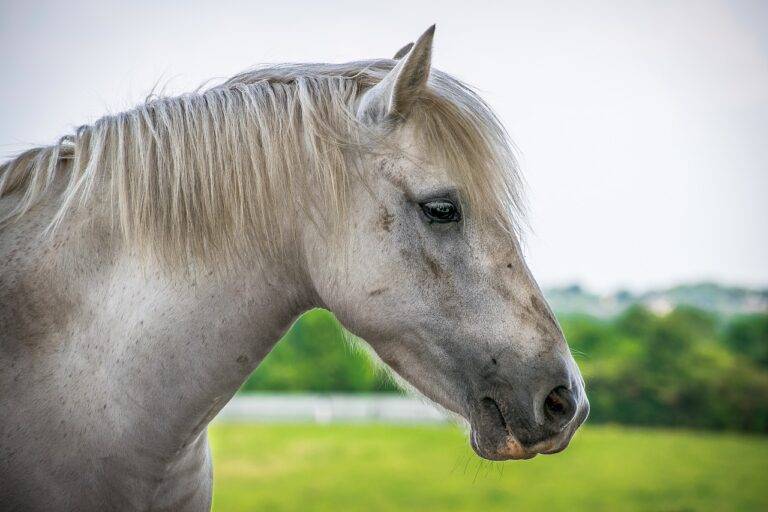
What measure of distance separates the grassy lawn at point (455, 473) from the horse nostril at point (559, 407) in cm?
1110

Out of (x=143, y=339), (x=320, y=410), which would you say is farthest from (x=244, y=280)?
(x=320, y=410)

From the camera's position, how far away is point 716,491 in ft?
57.3

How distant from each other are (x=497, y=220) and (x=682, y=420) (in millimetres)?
27785

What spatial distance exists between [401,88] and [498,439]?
3.94ft

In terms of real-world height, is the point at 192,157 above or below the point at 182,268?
above

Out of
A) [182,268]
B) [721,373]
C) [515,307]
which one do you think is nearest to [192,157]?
[182,268]

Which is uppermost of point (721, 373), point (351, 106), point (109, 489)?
point (351, 106)

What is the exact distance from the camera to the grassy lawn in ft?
53.0

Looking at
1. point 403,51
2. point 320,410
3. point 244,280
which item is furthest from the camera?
point 320,410

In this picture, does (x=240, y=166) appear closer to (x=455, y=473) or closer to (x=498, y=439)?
(x=498, y=439)

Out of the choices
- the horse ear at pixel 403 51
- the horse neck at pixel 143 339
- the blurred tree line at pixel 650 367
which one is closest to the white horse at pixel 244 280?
the horse neck at pixel 143 339

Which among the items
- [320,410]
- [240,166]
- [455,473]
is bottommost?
[320,410]

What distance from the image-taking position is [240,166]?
7.38 ft

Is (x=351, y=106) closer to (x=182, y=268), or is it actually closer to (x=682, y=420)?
(x=182, y=268)
